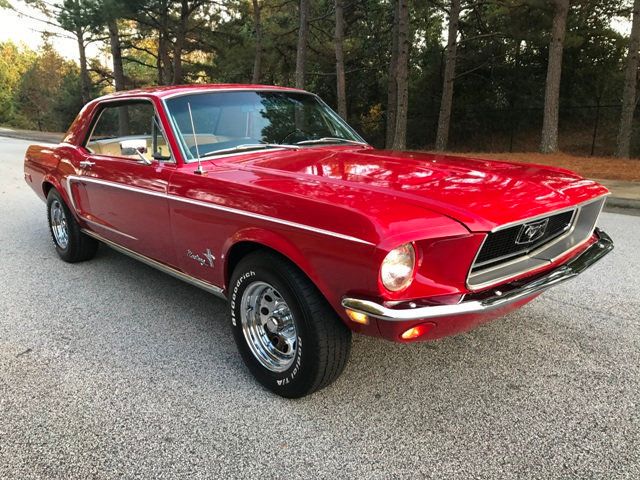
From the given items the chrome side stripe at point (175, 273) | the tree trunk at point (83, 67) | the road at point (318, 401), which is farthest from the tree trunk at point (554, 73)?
the tree trunk at point (83, 67)

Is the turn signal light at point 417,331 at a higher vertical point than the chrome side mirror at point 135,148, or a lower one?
lower

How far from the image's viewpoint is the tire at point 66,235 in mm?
4934

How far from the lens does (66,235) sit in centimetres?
509

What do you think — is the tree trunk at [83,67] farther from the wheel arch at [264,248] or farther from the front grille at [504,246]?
the front grille at [504,246]

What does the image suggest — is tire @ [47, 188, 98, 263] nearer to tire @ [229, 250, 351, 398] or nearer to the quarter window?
the quarter window

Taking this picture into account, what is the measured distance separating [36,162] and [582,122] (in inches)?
861

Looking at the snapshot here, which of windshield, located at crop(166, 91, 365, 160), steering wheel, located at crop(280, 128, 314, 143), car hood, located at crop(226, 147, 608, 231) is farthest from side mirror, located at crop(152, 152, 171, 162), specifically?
steering wheel, located at crop(280, 128, 314, 143)

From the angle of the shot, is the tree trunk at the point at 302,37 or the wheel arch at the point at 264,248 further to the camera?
the tree trunk at the point at 302,37

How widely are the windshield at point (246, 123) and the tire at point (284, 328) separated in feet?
3.48

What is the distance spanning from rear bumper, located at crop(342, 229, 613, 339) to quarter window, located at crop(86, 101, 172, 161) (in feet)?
6.32

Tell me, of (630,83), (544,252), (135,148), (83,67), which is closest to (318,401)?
(544,252)

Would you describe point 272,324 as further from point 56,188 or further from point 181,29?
point 181,29

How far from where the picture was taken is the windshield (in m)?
3.45

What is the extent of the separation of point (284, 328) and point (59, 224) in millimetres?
3593
